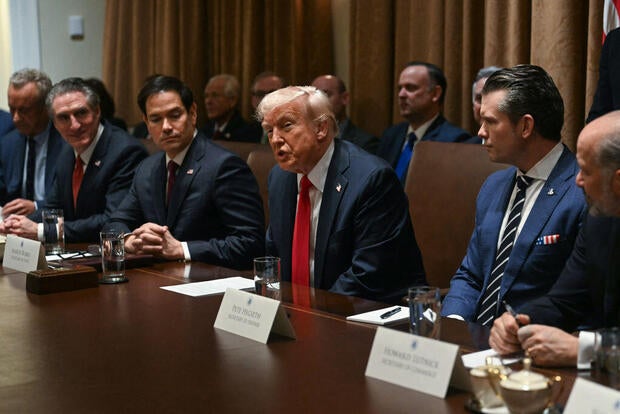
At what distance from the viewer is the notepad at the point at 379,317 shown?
251cm

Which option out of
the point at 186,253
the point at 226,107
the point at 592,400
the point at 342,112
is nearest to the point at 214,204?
the point at 186,253

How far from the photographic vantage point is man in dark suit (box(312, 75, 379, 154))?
232 inches

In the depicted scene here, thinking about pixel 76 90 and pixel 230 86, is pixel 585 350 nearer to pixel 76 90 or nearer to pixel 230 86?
pixel 76 90

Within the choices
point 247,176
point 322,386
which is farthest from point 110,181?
point 322,386

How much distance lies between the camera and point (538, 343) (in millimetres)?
2090

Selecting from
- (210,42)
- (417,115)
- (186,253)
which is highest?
(210,42)

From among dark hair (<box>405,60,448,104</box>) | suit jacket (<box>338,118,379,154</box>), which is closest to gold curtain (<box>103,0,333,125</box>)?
suit jacket (<box>338,118,379,154</box>)

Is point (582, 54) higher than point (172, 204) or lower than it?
higher

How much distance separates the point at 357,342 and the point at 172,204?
1925mm

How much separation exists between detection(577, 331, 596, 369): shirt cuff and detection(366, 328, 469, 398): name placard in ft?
0.99

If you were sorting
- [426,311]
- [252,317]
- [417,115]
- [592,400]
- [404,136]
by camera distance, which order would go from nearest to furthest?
[592,400] < [426,311] < [252,317] < [417,115] < [404,136]

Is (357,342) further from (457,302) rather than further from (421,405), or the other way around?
(457,302)

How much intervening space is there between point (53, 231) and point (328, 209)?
108 cm

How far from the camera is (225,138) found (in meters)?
6.93
